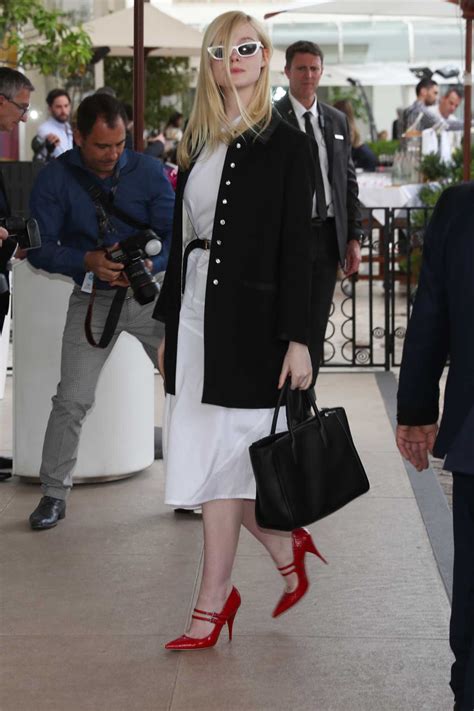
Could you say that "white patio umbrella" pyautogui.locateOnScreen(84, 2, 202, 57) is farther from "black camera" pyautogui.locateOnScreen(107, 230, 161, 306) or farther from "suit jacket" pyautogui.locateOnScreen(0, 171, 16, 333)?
"black camera" pyautogui.locateOnScreen(107, 230, 161, 306)

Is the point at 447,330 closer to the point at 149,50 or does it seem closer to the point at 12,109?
the point at 12,109

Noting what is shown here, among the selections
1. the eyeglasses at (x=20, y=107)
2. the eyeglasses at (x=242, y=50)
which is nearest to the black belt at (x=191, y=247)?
the eyeglasses at (x=242, y=50)

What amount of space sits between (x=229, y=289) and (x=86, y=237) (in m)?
2.00

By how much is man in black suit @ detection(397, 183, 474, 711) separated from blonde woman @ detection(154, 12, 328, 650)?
2.75 feet

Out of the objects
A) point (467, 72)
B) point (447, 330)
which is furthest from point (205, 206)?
point (467, 72)

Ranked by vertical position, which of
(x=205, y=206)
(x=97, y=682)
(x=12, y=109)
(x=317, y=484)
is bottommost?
(x=97, y=682)

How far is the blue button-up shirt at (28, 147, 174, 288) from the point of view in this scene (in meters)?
6.16

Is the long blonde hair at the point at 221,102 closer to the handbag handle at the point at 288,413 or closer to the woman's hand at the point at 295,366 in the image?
the woman's hand at the point at 295,366

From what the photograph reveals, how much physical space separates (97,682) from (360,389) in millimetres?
5824

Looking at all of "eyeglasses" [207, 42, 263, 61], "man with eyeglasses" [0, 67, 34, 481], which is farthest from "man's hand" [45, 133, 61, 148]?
"eyeglasses" [207, 42, 263, 61]

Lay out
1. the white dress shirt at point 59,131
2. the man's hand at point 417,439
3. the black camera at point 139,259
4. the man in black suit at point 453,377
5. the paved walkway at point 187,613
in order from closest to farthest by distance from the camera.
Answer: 1. the man in black suit at point 453,377
2. the man's hand at point 417,439
3. the paved walkway at point 187,613
4. the black camera at point 139,259
5. the white dress shirt at point 59,131

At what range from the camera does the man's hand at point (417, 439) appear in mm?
3639

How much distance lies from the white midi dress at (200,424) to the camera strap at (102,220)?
1741 millimetres

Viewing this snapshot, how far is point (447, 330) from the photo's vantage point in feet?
11.7
